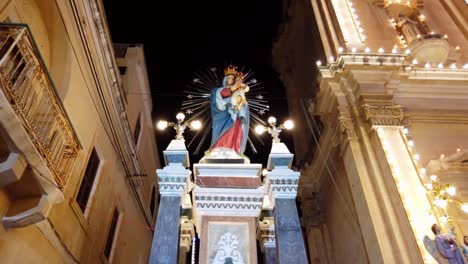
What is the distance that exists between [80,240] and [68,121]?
10.6 feet

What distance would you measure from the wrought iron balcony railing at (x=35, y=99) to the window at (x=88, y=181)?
1799mm

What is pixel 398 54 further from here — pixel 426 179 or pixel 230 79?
pixel 230 79

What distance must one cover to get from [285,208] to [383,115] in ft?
16.6

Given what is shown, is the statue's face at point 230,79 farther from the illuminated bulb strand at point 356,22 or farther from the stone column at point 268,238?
the illuminated bulb strand at point 356,22

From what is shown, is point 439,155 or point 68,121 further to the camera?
point 439,155

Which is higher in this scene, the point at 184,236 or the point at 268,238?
the point at 184,236

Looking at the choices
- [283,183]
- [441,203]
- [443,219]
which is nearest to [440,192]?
[441,203]

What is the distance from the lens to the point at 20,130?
19.4 feet

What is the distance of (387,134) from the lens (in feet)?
32.4

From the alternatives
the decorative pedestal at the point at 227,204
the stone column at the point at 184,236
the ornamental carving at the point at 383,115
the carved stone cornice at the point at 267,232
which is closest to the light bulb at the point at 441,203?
the ornamental carving at the point at 383,115

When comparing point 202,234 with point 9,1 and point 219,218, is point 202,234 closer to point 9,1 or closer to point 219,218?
point 219,218

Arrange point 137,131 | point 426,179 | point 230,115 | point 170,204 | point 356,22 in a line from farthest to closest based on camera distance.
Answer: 1. point 137,131
2. point 356,22
3. point 426,179
4. point 230,115
5. point 170,204

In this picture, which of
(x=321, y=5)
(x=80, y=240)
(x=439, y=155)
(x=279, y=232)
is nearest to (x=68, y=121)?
(x=80, y=240)

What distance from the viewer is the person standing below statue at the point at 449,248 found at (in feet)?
24.1
